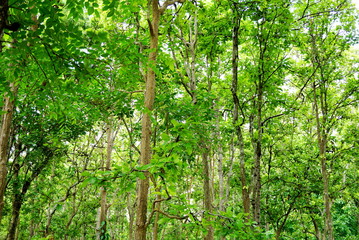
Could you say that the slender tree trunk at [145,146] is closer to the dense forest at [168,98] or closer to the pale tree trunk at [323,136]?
the dense forest at [168,98]

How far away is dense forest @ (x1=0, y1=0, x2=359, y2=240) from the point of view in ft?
9.20

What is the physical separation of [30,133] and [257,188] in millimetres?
6846

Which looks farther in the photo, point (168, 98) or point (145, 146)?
point (168, 98)

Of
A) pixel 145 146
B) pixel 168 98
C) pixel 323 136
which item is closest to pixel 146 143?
pixel 145 146

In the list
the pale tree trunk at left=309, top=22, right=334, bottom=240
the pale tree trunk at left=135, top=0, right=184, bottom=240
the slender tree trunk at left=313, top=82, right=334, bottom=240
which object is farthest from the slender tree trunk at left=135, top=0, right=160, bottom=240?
the slender tree trunk at left=313, top=82, right=334, bottom=240

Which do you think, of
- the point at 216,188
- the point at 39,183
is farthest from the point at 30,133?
the point at 216,188

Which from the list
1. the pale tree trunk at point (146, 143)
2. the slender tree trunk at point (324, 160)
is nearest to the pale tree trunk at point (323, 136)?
the slender tree trunk at point (324, 160)

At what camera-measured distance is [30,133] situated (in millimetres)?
8367

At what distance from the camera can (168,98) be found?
698 cm

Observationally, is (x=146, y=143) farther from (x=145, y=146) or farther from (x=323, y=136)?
(x=323, y=136)

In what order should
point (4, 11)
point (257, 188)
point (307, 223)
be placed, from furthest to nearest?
point (307, 223) < point (257, 188) < point (4, 11)

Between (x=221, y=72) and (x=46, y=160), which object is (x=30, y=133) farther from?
(x=221, y=72)

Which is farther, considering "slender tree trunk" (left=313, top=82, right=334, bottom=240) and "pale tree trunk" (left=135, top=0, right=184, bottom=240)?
"slender tree trunk" (left=313, top=82, right=334, bottom=240)

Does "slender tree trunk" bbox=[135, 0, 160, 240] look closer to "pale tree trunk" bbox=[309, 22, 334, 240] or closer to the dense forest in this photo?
the dense forest
